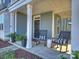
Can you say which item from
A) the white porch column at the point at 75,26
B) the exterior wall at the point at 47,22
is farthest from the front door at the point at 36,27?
the white porch column at the point at 75,26

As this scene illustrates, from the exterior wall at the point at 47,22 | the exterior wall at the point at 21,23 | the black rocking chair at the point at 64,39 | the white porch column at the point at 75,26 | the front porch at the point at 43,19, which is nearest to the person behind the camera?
the white porch column at the point at 75,26

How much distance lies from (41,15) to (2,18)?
5.07 meters

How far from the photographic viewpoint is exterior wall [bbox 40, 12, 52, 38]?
44.0 ft

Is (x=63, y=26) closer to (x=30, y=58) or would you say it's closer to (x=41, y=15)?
(x=41, y=15)

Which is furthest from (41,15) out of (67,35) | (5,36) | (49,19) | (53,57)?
(53,57)

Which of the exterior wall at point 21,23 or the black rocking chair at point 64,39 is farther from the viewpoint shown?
the exterior wall at point 21,23

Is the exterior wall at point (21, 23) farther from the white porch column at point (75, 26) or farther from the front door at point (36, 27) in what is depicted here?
the white porch column at point (75, 26)

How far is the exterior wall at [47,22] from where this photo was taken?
13.4 m

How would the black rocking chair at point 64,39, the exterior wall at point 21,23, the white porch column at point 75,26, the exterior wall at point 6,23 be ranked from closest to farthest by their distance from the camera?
1. the white porch column at point 75,26
2. the black rocking chair at point 64,39
3. the exterior wall at point 21,23
4. the exterior wall at point 6,23

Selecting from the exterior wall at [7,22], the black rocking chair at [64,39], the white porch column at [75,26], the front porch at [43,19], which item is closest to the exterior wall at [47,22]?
the front porch at [43,19]

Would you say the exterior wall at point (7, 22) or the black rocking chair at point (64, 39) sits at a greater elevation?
the exterior wall at point (7, 22)

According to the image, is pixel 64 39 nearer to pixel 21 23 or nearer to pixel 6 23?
pixel 21 23

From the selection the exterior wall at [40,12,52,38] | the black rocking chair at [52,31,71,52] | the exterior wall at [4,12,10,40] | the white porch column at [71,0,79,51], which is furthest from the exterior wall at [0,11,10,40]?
the white porch column at [71,0,79,51]

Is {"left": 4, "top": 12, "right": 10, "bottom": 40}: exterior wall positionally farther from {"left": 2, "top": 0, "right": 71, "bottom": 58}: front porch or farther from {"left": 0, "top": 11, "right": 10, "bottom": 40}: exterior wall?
{"left": 2, "top": 0, "right": 71, "bottom": 58}: front porch
